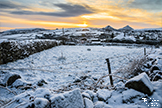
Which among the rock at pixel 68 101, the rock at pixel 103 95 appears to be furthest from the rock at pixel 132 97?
the rock at pixel 68 101

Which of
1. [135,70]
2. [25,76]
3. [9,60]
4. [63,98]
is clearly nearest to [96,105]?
[63,98]

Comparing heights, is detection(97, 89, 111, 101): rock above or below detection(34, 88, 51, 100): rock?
below

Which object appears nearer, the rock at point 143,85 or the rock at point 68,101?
the rock at point 68,101

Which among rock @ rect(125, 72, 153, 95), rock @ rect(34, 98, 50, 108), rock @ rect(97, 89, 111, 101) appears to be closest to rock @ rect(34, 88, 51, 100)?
rock @ rect(34, 98, 50, 108)

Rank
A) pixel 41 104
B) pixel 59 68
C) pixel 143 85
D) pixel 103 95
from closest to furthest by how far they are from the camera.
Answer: pixel 41 104, pixel 143 85, pixel 103 95, pixel 59 68

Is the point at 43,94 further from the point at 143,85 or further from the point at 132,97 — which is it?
the point at 143,85

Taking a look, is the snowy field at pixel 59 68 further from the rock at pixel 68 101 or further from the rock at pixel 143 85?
the rock at pixel 143 85

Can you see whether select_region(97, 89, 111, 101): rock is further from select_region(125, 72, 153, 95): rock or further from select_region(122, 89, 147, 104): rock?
select_region(125, 72, 153, 95): rock

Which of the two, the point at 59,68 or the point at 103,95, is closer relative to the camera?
the point at 103,95

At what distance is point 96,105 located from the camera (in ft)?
5.27

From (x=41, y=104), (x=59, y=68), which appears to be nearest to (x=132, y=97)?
(x=41, y=104)

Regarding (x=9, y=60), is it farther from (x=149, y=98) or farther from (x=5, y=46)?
(x=149, y=98)

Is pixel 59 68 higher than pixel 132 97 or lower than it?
lower

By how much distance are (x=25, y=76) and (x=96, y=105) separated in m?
4.60
